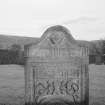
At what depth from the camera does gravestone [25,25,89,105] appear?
5.39 metres

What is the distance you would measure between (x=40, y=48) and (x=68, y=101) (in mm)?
1906

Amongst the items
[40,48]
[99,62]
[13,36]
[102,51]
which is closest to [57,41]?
[40,48]

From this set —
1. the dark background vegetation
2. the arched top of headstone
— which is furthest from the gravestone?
the dark background vegetation

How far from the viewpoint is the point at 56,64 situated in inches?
214

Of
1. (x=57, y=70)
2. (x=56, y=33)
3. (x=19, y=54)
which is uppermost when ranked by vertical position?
(x=56, y=33)

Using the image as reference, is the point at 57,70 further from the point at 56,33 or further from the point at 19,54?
the point at 19,54

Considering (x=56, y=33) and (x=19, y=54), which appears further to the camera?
(x=19, y=54)

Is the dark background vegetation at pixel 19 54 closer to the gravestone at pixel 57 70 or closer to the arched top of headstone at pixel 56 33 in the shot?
the gravestone at pixel 57 70

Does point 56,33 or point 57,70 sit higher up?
point 56,33

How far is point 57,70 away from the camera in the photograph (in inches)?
215

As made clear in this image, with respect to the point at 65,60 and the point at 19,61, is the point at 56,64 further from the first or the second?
the point at 19,61

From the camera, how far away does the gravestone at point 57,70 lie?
5.39m

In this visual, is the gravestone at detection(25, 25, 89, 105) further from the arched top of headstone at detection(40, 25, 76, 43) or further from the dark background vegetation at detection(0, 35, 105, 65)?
the dark background vegetation at detection(0, 35, 105, 65)

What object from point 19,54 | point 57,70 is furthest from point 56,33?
point 19,54
